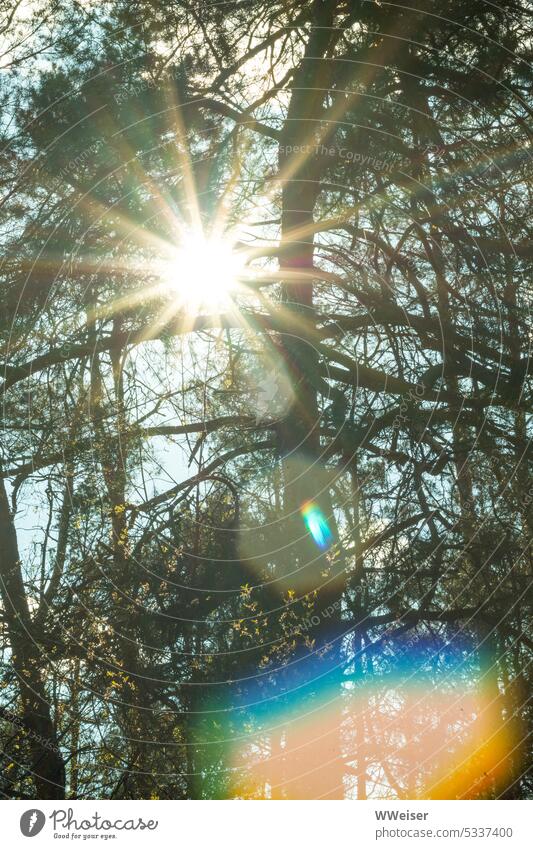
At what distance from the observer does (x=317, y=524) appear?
4840 mm

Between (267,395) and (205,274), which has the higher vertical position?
→ (205,274)

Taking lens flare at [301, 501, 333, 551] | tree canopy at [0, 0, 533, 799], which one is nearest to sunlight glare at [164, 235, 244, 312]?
tree canopy at [0, 0, 533, 799]

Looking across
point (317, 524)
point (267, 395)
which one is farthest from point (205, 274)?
point (317, 524)

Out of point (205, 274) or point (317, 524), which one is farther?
point (205, 274)

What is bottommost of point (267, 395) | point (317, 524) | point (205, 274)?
point (317, 524)

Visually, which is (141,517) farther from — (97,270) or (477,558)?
(477,558)

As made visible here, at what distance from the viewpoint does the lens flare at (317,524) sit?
188 inches

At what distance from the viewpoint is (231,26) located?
5.30m

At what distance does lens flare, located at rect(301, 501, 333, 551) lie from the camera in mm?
4781

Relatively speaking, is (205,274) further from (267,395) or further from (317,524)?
(317,524)
